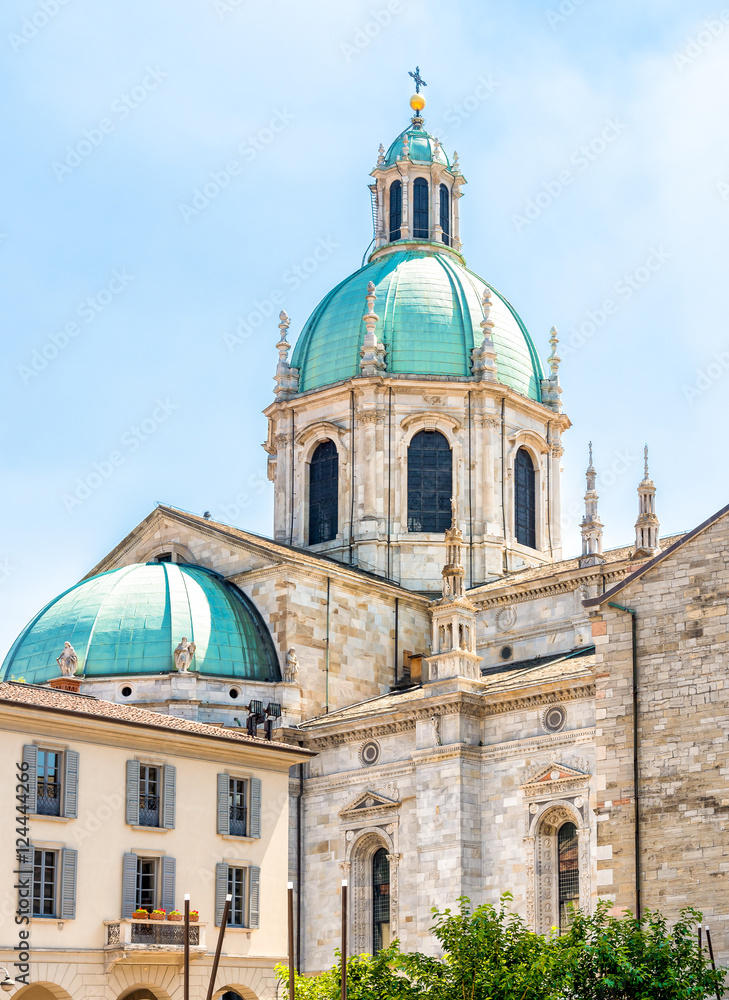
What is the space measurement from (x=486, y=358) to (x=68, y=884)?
101 feet

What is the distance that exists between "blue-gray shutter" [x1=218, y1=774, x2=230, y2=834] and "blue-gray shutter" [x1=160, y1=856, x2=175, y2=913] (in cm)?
Result: 169

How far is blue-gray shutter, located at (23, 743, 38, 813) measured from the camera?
34094 millimetres

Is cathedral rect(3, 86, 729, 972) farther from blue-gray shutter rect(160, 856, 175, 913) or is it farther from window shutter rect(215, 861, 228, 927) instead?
blue-gray shutter rect(160, 856, 175, 913)

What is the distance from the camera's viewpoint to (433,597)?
5647 centimetres

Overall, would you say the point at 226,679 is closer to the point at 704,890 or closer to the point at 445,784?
the point at 445,784

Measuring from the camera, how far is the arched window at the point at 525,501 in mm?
60094

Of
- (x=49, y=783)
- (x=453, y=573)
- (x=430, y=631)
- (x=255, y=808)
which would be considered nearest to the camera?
(x=49, y=783)

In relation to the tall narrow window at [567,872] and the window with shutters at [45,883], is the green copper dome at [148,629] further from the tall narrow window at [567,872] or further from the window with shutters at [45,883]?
the window with shutters at [45,883]

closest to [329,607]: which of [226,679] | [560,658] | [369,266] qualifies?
[226,679]

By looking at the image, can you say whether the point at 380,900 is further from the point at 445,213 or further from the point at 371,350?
the point at 445,213

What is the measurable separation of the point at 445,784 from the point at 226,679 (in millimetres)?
8462

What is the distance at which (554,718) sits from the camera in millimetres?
44531

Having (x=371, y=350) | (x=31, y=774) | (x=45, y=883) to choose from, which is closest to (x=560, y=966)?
(x=45, y=883)

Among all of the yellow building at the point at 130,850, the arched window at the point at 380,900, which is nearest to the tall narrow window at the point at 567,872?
the arched window at the point at 380,900
